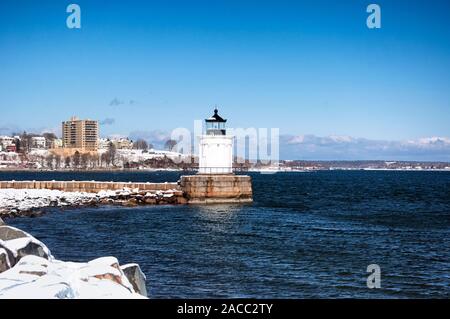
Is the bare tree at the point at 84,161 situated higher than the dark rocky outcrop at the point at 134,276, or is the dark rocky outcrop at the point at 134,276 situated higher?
the bare tree at the point at 84,161

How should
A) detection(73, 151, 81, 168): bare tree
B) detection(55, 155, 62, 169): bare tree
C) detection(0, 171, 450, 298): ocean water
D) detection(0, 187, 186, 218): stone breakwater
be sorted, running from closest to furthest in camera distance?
detection(0, 171, 450, 298): ocean water < detection(0, 187, 186, 218): stone breakwater < detection(73, 151, 81, 168): bare tree < detection(55, 155, 62, 169): bare tree

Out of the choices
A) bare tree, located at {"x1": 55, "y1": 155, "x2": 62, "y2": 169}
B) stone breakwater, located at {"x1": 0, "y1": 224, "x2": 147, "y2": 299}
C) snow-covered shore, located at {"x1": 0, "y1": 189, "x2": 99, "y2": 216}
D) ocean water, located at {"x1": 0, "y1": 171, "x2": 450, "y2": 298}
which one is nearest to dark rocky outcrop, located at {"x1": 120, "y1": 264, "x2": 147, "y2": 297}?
stone breakwater, located at {"x1": 0, "y1": 224, "x2": 147, "y2": 299}

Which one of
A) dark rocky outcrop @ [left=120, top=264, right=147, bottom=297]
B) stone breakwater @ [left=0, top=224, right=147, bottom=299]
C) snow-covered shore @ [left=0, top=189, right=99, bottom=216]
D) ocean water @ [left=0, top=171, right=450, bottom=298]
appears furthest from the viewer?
snow-covered shore @ [left=0, top=189, right=99, bottom=216]

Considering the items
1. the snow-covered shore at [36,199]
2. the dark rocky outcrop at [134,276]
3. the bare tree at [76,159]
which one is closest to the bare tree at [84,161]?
the bare tree at [76,159]

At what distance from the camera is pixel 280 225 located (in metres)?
27.8

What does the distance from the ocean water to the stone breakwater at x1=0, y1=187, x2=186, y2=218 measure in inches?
104

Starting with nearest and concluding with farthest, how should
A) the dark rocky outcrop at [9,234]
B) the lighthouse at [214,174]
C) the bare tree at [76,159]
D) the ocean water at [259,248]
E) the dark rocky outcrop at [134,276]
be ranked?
the dark rocky outcrop at [134,276] → the dark rocky outcrop at [9,234] → the ocean water at [259,248] → the lighthouse at [214,174] → the bare tree at [76,159]

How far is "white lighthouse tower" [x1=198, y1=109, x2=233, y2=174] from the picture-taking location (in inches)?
1490

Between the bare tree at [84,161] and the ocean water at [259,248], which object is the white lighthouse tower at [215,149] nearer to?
the ocean water at [259,248]

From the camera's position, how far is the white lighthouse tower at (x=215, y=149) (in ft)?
124

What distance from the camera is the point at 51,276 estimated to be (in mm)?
8766

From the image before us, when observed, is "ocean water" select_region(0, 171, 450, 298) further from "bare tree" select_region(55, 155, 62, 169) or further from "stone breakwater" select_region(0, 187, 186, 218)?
"bare tree" select_region(55, 155, 62, 169)

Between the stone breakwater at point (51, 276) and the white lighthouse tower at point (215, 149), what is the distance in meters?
27.0
